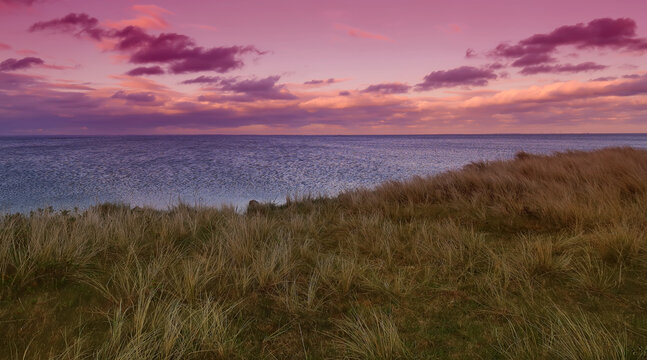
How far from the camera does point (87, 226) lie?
6.35 m

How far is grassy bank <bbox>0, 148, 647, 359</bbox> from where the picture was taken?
9.32ft

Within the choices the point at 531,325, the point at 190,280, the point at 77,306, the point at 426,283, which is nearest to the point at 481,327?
the point at 531,325

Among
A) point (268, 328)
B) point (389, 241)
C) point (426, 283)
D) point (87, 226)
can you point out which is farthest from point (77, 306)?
point (389, 241)

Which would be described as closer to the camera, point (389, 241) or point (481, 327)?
point (481, 327)

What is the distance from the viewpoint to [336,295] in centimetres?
402

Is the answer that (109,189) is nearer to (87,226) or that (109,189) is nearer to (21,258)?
(87,226)

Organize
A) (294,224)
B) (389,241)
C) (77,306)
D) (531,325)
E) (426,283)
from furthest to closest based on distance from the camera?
(294,224) → (389,241) → (426,283) → (77,306) → (531,325)

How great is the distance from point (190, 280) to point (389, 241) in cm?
328

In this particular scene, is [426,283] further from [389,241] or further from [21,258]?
[21,258]

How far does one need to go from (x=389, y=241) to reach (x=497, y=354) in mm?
3031

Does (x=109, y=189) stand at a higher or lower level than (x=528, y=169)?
lower

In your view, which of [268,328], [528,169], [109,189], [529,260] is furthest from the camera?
[109,189]

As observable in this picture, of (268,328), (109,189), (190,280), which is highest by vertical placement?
(190,280)

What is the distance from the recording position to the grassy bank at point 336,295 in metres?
2.84
